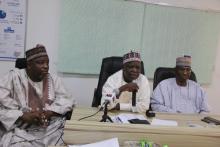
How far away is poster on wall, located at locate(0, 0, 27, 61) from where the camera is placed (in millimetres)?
3434

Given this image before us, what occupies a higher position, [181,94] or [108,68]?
[108,68]

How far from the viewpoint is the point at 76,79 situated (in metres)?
3.75

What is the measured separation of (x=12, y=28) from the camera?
3.47 metres

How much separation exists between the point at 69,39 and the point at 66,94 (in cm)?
111

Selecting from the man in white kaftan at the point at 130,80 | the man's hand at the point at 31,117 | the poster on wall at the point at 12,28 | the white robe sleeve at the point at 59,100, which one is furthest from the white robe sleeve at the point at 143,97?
the poster on wall at the point at 12,28

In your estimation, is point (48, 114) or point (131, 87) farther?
point (48, 114)

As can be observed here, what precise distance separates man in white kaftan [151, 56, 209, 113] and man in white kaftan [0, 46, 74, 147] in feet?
3.16

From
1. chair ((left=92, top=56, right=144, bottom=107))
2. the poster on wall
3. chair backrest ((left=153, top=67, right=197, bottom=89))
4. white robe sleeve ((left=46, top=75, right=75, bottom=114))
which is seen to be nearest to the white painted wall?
the poster on wall

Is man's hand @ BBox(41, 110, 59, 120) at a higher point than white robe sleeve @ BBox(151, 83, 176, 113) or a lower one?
lower

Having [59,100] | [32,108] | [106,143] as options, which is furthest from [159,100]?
[106,143]

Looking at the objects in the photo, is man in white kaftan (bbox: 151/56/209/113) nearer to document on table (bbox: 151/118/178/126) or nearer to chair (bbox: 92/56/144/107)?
chair (bbox: 92/56/144/107)

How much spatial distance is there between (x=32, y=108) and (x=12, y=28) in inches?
58.2

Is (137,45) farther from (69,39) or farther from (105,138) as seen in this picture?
(105,138)

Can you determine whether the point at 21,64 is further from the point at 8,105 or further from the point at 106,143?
the point at 106,143
